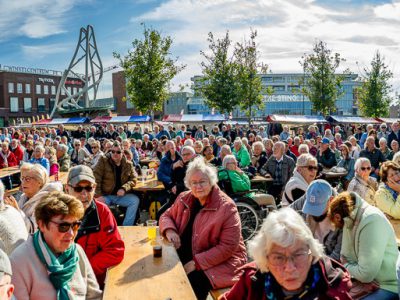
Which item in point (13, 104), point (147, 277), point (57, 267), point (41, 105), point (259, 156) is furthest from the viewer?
point (41, 105)

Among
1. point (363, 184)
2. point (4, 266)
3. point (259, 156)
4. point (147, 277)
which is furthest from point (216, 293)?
point (259, 156)

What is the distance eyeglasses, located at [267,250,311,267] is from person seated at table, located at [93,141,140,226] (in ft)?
14.9

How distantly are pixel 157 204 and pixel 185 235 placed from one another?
137 inches

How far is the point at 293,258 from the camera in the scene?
198 centimetres

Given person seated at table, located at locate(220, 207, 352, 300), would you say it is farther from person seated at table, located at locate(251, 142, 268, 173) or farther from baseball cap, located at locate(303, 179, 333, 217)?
person seated at table, located at locate(251, 142, 268, 173)

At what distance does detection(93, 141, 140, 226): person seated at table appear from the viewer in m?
6.24

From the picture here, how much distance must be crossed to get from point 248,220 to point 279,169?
1818 millimetres

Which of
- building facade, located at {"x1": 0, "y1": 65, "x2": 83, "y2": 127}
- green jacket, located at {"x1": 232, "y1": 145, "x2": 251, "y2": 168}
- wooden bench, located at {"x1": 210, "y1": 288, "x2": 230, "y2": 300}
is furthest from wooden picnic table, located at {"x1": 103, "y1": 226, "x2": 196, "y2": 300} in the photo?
building facade, located at {"x1": 0, "y1": 65, "x2": 83, "y2": 127}

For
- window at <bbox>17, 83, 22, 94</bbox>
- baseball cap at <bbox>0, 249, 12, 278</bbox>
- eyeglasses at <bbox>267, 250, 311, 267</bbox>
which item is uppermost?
window at <bbox>17, 83, 22, 94</bbox>

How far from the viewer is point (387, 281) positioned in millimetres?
2777

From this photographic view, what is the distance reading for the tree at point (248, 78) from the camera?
910 inches

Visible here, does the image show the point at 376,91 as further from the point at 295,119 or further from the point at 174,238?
the point at 174,238

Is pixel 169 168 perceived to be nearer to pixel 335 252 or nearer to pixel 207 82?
→ pixel 335 252

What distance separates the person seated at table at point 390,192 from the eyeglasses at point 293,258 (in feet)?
9.05
